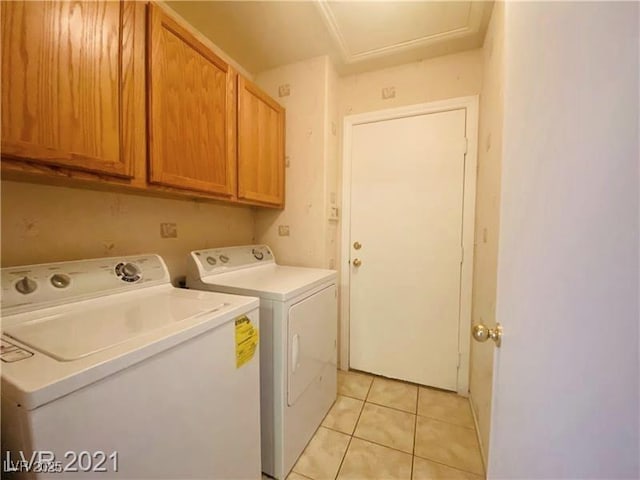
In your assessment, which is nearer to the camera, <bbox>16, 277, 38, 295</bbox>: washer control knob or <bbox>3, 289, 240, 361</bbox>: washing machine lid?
<bbox>3, 289, 240, 361</bbox>: washing machine lid

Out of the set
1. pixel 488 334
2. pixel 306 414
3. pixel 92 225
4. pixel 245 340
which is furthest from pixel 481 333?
pixel 92 225

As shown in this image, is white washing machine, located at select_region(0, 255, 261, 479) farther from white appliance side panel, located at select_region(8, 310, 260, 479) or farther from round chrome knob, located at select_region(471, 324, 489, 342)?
round chrome knob, located at select_region(471, 324, 489, 342)

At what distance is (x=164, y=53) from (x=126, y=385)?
1.26 metres

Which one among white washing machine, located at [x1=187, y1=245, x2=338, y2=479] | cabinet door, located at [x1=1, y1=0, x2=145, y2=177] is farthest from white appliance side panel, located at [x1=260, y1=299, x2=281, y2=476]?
cabinet door, located at [x1=1, y1=0, x2=145, y2=177]

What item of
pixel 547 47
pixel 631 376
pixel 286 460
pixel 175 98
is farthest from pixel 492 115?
pixel 286 460

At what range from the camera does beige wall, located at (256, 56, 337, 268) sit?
1.98m

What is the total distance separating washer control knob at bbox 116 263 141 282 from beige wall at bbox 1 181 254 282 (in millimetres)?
161

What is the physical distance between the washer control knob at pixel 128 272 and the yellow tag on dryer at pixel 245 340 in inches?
23.0

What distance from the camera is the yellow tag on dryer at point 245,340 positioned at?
3.26ft

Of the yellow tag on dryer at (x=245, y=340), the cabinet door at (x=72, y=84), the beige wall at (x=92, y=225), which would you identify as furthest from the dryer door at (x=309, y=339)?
the cabinet door at (x=72, y=84)

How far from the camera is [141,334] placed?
0.74 meters

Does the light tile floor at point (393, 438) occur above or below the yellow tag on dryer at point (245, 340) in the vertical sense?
A: below

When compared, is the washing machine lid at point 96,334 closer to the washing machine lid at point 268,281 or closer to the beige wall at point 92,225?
the washing machine lid at point 268,281

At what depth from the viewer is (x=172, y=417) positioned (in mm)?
750
